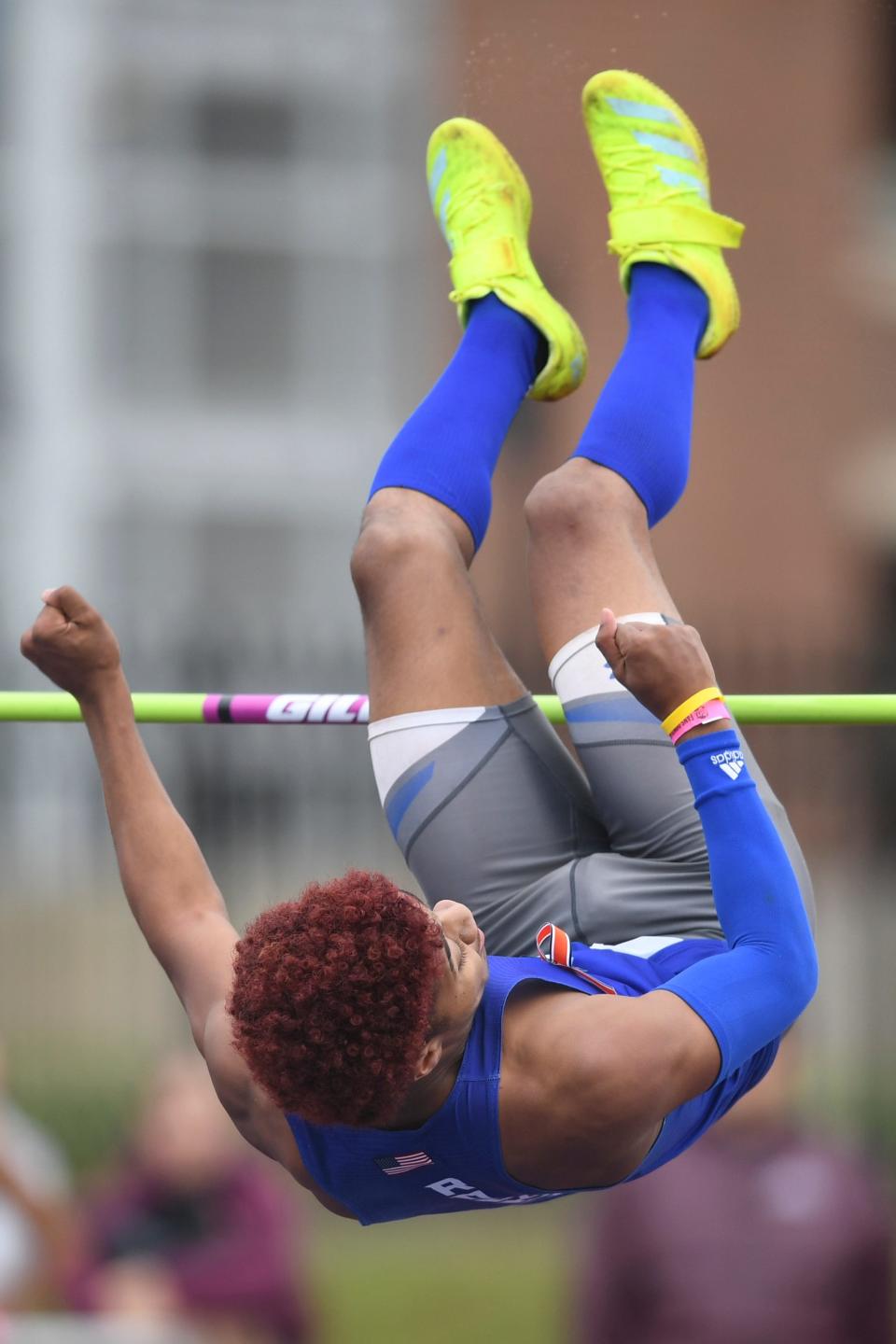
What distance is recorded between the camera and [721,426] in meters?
13.9

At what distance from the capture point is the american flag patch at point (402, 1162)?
3.14 m

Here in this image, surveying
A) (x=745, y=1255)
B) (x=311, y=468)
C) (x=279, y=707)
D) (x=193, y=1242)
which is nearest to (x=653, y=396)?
(x=279, y=707)

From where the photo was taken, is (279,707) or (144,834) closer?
(144,834)

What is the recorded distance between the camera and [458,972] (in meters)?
3.04

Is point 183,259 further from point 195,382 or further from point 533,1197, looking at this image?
point 533,1197

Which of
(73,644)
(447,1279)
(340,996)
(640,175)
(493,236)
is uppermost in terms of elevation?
(640,175)

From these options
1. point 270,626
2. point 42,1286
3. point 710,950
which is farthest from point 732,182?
point 270,626

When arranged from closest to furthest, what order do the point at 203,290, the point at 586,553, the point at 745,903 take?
the point at 745,903, the point at 586,553, the point at 203,290

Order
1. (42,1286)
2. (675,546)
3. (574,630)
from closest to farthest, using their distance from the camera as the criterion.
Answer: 1. (574,630)
2. (42,1286)
3. (675,546)

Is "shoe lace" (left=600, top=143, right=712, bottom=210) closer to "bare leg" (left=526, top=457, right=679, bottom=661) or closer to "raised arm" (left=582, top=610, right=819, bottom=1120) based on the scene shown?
"bare leg" (left=526, top=457, right=679, bottom=661)

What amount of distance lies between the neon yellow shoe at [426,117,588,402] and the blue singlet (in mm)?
1248

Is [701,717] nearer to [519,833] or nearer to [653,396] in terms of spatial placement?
[519,833]

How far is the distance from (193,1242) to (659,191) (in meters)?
4.22

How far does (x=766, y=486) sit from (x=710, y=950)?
36.2ft
